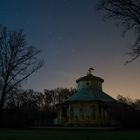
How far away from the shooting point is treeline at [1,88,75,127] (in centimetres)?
4384

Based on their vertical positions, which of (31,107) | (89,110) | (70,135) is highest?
(31,107)

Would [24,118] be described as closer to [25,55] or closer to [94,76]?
[25,55]

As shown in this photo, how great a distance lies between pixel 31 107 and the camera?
78312 millimetres

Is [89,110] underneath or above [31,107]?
underneath

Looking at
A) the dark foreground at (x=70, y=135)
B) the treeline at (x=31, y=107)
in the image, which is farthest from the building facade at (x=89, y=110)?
the dark foreground at (x=70, y=135)

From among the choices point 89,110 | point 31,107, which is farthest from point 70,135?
point 31,107

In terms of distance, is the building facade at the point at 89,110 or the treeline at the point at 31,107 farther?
the building facade at the point at 89,110

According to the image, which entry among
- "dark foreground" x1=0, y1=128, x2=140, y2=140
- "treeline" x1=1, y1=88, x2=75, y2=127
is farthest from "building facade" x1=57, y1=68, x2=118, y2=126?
"dark foreground" x1=0, y1=128, x2=140, y2=140

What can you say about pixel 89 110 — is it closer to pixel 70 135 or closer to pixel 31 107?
pixel 70 135

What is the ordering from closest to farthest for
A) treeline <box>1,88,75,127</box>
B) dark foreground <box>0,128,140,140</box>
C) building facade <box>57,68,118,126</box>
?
dark foreground <box>0,128,140,140</box>, treeline <box>1,88,75,127</box>, building facade <box>57,68,118,126</box>

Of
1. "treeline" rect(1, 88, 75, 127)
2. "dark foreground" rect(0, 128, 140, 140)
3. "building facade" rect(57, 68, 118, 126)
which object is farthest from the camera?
"building facade" rect(57, 68, 118, 126)

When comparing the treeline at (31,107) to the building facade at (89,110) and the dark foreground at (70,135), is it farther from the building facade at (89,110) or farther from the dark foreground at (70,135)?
the dark foreground at (70,135)

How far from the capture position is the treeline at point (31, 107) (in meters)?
43.8

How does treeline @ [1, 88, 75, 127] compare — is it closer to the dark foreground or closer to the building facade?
the building facade
